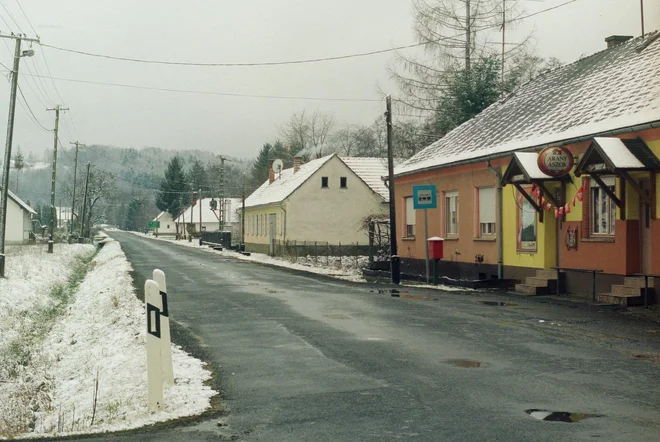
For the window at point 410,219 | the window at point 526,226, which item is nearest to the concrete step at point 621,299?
the window at point 526,226

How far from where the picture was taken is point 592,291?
1712 centimetres

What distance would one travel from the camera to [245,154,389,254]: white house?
4794 centimetres

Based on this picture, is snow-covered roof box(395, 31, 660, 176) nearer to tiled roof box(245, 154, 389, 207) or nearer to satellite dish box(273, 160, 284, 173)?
tiled roof box(245, 154, 389, 207)

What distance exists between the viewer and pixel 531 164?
729 inches

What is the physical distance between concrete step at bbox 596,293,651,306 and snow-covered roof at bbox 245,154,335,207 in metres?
33.1

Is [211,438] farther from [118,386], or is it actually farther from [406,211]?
[406,211]

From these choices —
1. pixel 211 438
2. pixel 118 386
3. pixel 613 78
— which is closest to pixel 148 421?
pixel 211 438

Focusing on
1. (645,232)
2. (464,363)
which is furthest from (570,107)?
(464,363)

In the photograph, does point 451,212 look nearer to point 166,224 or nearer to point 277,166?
point 277,166

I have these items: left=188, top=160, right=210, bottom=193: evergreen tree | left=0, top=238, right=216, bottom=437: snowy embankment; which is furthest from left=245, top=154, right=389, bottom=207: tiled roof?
left=188, top=160, right=210, bottom=193: evergreen tree

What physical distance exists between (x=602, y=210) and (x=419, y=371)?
1091 centimetres

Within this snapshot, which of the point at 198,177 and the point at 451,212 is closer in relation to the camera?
the point at 451,212

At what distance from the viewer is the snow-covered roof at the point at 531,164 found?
18.1 m

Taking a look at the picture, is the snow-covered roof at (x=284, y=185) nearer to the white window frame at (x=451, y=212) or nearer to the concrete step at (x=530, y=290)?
the white window frame at (x=451, y=212)
